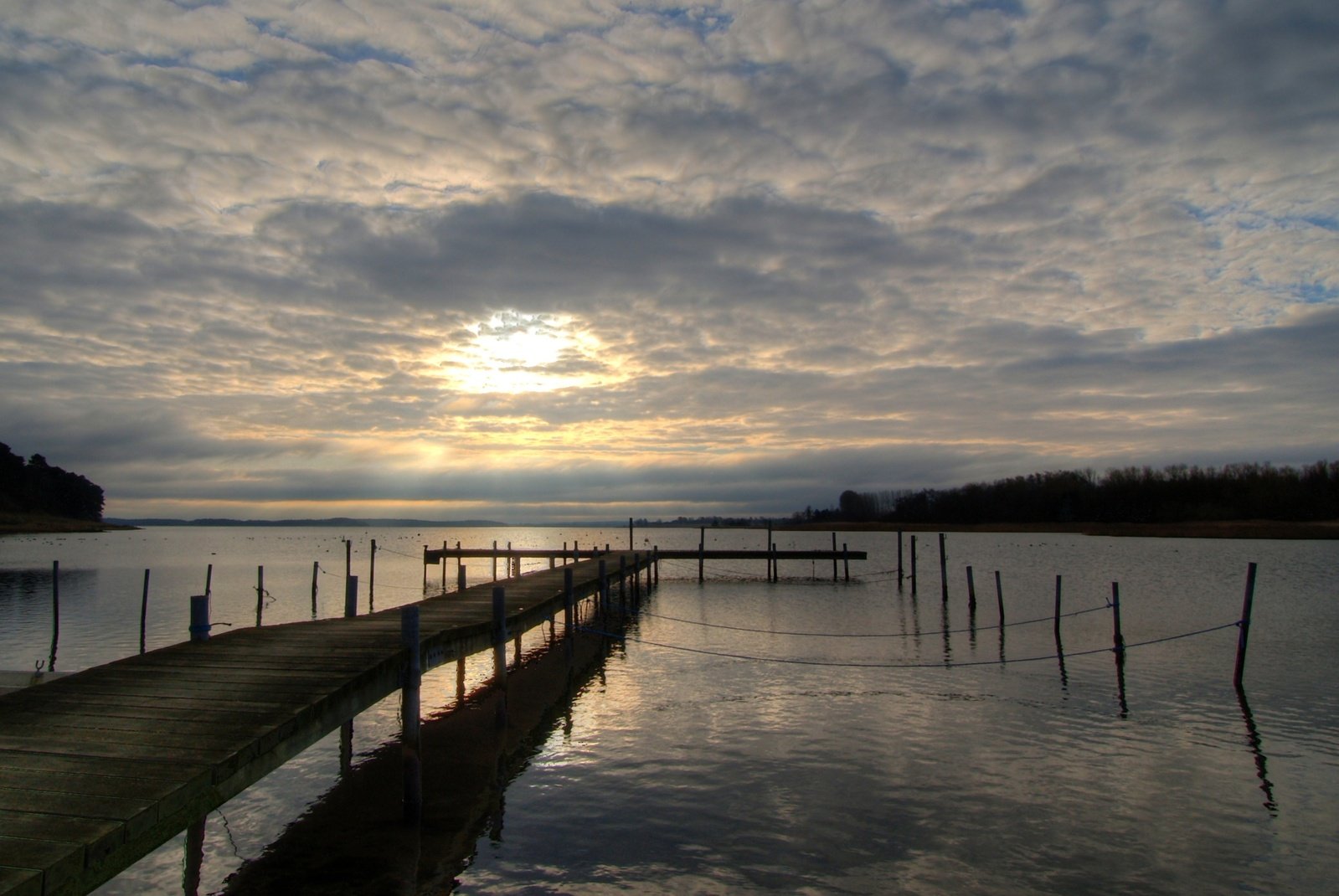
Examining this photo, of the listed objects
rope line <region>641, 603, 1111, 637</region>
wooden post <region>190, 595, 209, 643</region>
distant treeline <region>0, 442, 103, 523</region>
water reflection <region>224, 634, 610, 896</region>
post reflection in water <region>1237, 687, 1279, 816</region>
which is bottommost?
rope line <region>641, 603, 1111, 637</region>

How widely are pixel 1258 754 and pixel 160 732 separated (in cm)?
1458

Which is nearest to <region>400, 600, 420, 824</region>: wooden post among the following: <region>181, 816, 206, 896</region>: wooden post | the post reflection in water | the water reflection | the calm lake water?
the water reflection

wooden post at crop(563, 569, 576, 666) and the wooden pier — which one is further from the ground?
the wooden pier

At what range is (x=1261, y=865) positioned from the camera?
8.67 m

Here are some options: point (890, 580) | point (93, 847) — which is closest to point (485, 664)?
point (93, 847)

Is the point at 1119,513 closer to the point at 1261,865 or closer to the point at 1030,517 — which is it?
the point at 1030,517

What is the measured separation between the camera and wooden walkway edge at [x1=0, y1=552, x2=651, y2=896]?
4.96m

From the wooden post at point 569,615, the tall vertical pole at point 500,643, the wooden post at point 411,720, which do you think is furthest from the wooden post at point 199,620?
the wooden post at point 569,615

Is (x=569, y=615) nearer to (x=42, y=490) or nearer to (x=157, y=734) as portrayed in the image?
(x=157, y=734)

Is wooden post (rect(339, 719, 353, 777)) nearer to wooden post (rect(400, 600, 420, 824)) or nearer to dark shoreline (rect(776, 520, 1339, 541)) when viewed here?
wooden post (rect(400, 600, 420, 824))

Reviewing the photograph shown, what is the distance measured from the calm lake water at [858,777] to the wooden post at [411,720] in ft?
1.22

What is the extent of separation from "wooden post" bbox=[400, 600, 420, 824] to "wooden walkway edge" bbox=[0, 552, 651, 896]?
0.50ft

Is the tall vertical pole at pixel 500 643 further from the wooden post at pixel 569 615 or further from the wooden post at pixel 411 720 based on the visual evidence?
the wooden post at pixel 569 615

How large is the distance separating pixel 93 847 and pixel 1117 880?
348 inches
